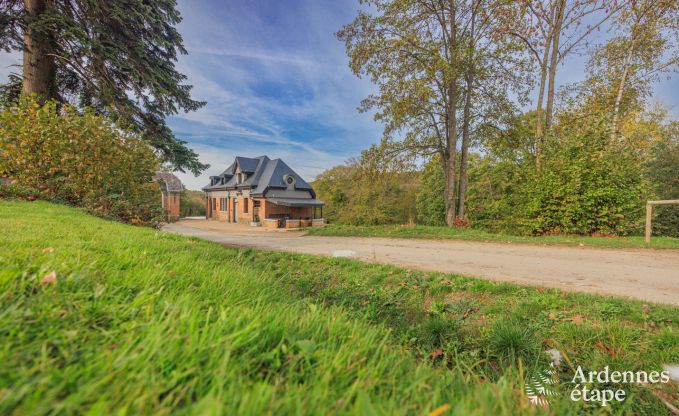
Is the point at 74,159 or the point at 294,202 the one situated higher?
the point at 74,159

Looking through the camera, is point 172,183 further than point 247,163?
Yes

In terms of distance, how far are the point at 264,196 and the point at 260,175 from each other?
13.7 feet

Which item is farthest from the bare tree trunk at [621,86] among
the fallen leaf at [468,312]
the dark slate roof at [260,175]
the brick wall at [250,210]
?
the brick wall at [250,210]

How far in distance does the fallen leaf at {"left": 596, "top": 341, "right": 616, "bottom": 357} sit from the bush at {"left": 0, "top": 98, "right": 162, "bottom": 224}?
9988 mm

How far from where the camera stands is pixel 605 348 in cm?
241

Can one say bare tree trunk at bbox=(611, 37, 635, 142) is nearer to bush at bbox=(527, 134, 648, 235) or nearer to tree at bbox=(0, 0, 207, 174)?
bush at bbox=(527, 134, 648, 235)

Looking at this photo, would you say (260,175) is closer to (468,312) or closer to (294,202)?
(294,202)

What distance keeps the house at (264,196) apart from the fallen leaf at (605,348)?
22.1m

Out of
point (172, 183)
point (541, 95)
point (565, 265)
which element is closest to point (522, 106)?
point (541, 95)

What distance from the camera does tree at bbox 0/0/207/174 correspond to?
9133mm

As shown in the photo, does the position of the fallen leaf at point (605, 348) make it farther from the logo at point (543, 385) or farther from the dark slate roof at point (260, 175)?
the dark slate roof at point (260, 175)

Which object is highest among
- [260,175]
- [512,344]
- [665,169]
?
[665,169]

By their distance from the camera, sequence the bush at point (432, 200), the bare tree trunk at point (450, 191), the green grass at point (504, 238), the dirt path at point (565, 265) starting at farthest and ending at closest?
the bush at point (432, 200) < the bare tree trunk at point (450, 191) < the green grass at point (504, 238) < the dirt path at point (565, 265)

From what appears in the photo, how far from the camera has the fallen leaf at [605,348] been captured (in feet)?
7.63
